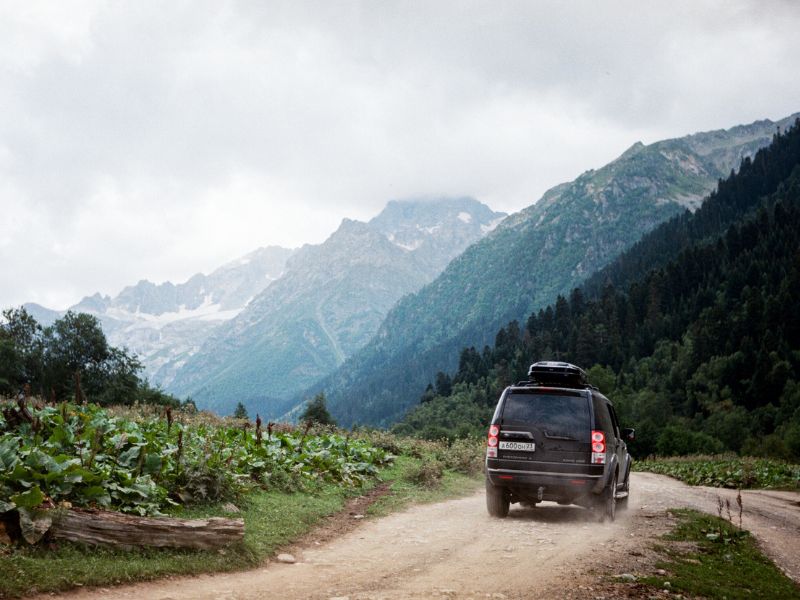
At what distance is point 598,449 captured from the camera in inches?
533

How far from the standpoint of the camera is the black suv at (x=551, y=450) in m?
13.5

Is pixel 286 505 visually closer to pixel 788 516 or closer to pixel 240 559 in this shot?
pixel 240 559

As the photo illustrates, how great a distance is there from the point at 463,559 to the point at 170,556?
14.3 ft

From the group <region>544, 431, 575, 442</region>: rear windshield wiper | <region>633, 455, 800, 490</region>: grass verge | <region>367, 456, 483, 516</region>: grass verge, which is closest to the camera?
<region>544, 431, 575, 442</region>: rear windshield wiper

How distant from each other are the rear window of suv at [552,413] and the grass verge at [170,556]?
4.08m

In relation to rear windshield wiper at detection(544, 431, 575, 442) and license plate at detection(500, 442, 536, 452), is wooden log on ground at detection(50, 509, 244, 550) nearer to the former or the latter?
license plate at detection(500, 442, 536, 452)

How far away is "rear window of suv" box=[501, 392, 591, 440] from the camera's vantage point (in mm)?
13742

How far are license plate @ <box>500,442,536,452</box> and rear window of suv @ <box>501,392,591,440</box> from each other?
15.5 inches

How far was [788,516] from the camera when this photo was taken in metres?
18.0

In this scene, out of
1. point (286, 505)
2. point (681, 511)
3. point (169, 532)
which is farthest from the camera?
point (681, 511)

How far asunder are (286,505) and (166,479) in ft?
9.73

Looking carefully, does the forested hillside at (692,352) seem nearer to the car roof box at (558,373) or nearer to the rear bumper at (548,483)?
the car roof box at (558,373)

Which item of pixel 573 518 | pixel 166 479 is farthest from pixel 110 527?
pixel 573 518

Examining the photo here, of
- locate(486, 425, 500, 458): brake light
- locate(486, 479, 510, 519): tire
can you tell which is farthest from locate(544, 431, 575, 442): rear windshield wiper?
locate(486, 479, 510, 519): tire
